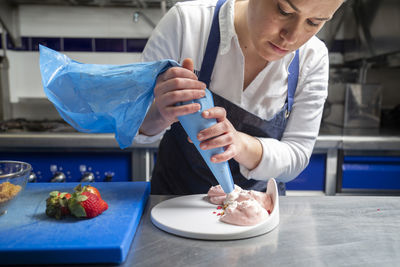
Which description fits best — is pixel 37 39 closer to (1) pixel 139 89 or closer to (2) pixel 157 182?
(2) pixel 157 182

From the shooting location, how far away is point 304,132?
3.19ft

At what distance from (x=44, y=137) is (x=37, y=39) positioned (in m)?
0.86

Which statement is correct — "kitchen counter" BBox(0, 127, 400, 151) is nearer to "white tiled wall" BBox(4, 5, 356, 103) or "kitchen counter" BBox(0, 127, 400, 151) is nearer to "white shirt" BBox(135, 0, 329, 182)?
"white tiled wall" BBox(4, 5, 356, 103)

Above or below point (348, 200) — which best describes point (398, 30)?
above

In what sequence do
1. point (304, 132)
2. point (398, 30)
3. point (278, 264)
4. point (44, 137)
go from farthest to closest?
point (398, 30), point (44, 137), point (304, 132), point (278, 264)

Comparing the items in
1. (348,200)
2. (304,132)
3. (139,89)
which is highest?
(139,89)

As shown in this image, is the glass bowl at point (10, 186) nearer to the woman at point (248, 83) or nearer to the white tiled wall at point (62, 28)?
the woman at point (248, 83)

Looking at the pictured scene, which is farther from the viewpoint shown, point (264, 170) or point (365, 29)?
point (365, 29)

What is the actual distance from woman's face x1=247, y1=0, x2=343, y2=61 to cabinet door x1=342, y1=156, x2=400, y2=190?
4.16 ft

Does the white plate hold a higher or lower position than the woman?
lower

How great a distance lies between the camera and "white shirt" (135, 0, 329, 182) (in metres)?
0.97

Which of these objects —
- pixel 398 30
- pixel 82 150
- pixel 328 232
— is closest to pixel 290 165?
pixel 328 232

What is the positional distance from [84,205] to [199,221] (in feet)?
0.73

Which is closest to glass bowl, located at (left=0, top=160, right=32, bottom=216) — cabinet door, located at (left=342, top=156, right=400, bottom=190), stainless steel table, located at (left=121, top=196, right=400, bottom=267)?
stainless steel table, located at (left=121, top=196, right=400, bottom=267)
